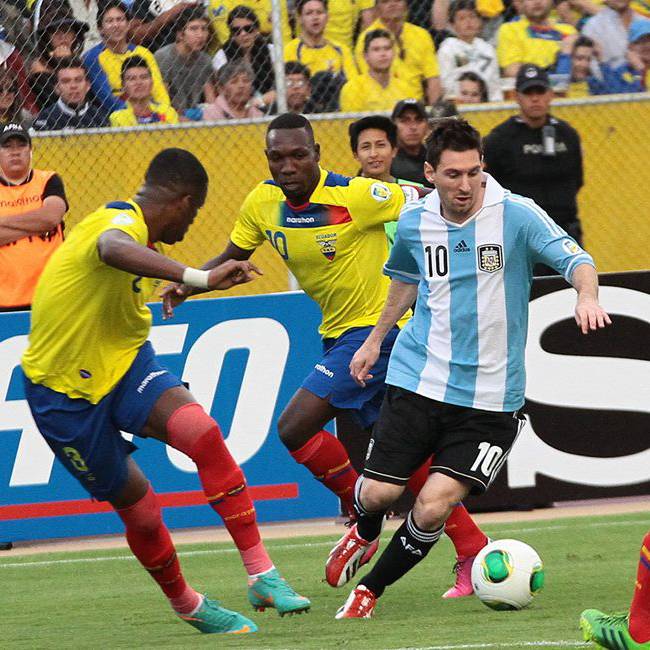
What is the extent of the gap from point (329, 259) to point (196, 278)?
6.96ft

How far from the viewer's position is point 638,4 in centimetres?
1192

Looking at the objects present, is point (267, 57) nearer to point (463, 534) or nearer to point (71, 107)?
point (71, 107)

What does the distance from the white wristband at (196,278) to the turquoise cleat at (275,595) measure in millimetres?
1468

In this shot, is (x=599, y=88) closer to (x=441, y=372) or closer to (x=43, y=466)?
(x=43, y=466)

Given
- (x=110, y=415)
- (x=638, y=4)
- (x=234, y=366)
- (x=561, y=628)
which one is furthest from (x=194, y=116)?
(x=561, y=628)

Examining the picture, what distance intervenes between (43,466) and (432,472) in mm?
4258

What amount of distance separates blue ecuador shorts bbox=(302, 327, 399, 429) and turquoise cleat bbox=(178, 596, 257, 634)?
1.56 meters

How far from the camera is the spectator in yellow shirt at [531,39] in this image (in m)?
11.7

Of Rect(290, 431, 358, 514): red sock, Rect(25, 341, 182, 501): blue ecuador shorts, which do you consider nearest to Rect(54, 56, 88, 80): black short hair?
Rect(290, 431, 358, 514): red sock

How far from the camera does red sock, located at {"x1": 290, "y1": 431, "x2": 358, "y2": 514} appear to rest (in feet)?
24.7

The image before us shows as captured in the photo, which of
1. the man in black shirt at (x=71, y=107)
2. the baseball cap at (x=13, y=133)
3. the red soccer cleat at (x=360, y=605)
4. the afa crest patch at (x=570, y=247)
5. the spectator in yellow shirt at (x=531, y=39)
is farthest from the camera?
the spectator in yellow shirt at (x=531, y=39)

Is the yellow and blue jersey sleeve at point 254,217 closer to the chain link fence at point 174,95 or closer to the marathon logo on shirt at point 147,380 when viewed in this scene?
the marathon logo on shirt at point 147,380

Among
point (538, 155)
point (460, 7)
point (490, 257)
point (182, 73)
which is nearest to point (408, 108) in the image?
point (538, 155)

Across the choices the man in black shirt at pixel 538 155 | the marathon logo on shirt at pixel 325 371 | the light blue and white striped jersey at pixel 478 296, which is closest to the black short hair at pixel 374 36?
the man in black shirt at pixel 538 155
